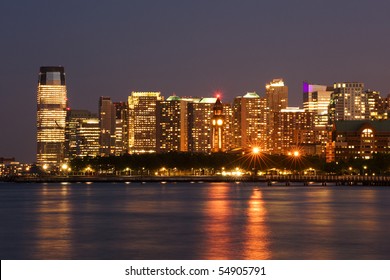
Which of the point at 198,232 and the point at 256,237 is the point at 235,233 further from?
the point at 256,237

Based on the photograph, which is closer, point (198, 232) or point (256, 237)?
point (256, 237)

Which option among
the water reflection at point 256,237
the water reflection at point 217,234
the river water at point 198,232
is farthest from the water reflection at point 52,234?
the water reflection at point 256,237

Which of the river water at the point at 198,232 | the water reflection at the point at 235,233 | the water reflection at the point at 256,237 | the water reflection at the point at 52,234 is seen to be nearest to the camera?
the water reflection at the point at 256,237

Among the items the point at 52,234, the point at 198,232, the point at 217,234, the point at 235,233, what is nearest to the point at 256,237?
the point at 235,233

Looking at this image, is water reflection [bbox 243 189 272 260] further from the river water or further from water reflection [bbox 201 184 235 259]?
water reflection [bbox 201 184 235 259]

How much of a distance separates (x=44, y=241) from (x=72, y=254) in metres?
8.73

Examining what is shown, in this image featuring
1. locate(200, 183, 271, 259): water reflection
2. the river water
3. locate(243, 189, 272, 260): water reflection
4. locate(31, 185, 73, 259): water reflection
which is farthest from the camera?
the river water

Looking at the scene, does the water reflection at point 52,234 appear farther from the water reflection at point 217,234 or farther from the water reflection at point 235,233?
the water reflection at point 235,233

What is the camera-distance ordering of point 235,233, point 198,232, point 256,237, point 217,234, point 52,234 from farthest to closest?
point 198,232, point 52,234, point 235,233, point 217,234, point 256,237

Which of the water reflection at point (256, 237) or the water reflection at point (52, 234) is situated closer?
the water reflection at point (256, 237)

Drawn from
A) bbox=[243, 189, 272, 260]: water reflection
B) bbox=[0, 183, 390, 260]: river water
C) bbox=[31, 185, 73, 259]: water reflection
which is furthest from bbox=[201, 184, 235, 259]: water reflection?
bbox=[31, 185, 73, 259]: water reflection
